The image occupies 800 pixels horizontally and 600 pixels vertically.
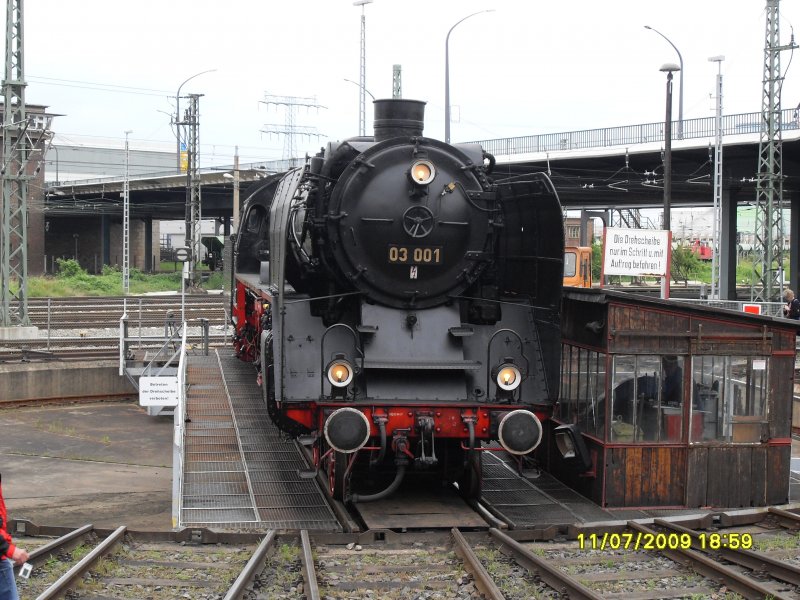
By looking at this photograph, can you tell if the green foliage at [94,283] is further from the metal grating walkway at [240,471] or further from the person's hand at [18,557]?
the person's hand at [18,557]

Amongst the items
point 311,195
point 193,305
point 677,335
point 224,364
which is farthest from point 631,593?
point 193,305

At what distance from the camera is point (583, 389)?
10648 mm

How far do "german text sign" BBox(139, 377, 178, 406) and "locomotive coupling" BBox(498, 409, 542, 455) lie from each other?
15.7ft

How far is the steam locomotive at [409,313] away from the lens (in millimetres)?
8875

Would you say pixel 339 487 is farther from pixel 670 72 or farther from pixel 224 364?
pixel 670 72

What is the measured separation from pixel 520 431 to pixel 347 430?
1600 mm

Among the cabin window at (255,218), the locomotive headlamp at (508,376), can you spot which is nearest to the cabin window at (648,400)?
the locomotive headlamp at (508,376)

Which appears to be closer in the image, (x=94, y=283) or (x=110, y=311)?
(x=110, y=311)

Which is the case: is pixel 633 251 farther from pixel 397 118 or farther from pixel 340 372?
pixel 340 372

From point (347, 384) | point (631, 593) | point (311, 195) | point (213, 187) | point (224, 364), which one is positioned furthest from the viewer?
point (213, 187)

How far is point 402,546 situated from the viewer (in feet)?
26.9

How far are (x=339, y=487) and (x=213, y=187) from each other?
4521 cm
